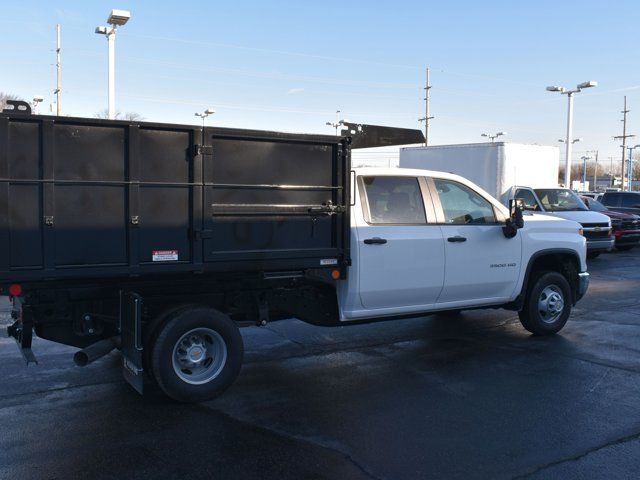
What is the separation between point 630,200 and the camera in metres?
22.4

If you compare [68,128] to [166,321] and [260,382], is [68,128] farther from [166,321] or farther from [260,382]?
[260,382]

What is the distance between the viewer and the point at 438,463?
433cm

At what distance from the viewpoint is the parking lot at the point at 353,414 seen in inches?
169

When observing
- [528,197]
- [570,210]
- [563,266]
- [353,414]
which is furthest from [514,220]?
[570,210]

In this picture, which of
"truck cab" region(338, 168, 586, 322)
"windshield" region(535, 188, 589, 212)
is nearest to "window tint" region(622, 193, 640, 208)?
"windshield" region(535, 188, 589, 212)

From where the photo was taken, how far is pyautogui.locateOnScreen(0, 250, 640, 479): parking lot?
429cm

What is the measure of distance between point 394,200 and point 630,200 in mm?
18611

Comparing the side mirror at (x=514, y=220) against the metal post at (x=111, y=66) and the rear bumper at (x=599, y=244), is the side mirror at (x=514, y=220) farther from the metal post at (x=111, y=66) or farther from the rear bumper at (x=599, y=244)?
the metal post at (x=111, y=66)

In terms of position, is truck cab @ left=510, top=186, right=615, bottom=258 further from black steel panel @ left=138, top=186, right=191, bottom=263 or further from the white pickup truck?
black steel panel @ left=138, top=186, right=191, bottom=263

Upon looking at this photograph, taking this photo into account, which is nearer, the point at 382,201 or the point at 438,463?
the point at 438,463

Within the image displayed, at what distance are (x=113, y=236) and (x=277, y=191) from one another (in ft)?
4.92

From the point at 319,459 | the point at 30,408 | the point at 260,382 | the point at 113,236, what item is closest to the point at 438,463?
the point at 319,459

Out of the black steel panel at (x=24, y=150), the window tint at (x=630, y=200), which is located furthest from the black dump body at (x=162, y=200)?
the window tint at (x=630, y=200)

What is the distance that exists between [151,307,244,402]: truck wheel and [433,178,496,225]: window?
Result: 289 centimetres
